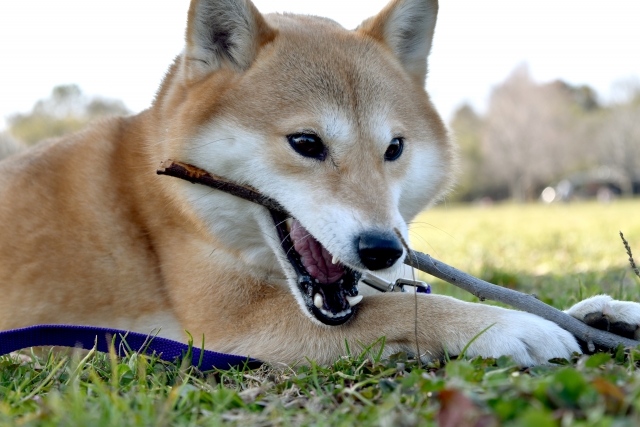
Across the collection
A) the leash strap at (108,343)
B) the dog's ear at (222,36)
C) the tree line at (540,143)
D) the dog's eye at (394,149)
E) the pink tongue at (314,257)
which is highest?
the dog's ear at (222,36)

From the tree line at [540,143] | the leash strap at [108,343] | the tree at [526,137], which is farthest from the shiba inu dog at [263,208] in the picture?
the tree at [526,137]

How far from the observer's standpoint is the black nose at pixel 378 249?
2090mm

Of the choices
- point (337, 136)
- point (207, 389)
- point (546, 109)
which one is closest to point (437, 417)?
point (207, 389)

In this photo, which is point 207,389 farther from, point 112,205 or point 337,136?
point 112,205

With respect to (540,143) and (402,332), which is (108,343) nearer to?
(402,332)

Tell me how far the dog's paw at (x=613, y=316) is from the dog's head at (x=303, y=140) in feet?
2.60

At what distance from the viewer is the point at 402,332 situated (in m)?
2.23

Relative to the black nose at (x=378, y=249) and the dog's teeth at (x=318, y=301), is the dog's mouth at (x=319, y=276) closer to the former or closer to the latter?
the dog's teeth at (x=318, y=301)

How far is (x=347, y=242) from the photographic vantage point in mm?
2141

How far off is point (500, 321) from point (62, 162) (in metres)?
2.38

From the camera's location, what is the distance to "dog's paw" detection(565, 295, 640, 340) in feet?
7.07

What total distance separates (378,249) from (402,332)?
14.7 inches

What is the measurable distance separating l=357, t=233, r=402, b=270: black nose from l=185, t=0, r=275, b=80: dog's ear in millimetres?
1106

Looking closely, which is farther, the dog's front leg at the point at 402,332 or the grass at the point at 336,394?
the dog's front leg at the point at 402,332
